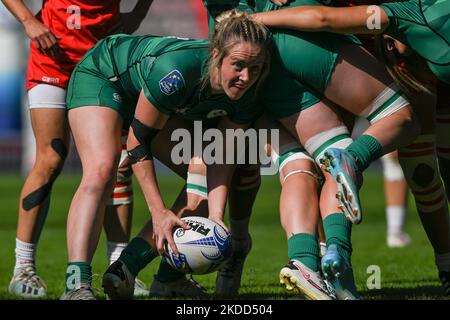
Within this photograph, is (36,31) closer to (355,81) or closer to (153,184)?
(153,184)

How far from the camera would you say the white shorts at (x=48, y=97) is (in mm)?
6664

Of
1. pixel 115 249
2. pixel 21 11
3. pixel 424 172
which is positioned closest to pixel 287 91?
pixel 424 172

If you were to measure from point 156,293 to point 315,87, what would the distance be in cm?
181

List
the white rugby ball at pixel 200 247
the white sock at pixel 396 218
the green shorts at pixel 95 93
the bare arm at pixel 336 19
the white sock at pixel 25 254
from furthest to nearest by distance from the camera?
the white sock at pixel 396 218
the white sock at pixel 25 254
the green shorts at pixel 95 93
the white rugby ball at pixel 200 247
the bare arm at pixel 336 19

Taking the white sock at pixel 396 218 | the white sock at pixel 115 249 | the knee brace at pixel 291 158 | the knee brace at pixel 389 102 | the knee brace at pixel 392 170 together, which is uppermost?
the knee brace at pixel 389 102

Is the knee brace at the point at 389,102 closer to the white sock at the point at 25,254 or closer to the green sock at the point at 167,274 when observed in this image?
the green sock at the point at 167,274

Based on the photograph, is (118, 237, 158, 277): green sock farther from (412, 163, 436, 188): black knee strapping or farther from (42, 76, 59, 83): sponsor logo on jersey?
(412, 163, 436, 188): black knee strapping

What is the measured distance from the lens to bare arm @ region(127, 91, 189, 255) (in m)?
5.35

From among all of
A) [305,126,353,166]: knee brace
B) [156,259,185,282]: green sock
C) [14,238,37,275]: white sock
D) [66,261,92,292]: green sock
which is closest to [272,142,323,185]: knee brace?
[305,126,353,166]: knee brace

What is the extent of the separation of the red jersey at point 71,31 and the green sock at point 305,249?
2.32 meters

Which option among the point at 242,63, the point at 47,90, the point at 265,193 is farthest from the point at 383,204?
the point at 242,63

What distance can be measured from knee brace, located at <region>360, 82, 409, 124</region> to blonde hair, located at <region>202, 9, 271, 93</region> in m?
0.63

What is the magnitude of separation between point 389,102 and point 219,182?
3.63ft

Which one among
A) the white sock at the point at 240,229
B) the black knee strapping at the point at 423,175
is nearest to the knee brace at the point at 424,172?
the black knee strapping at the point at 423,175
